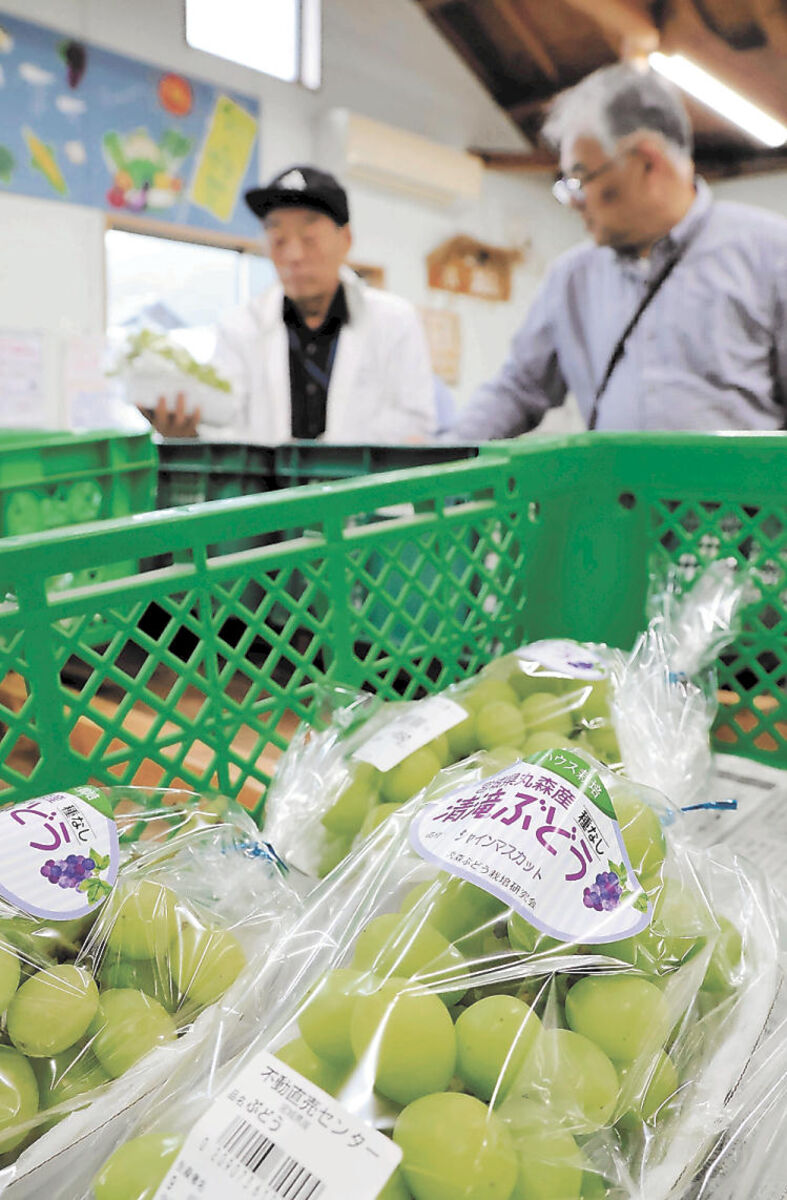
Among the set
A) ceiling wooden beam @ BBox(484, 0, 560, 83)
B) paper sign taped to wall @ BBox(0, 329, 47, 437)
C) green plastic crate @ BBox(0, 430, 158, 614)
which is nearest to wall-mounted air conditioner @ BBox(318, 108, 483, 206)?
ceiling wooden beam @ BBox(484, 0, 560, 83)

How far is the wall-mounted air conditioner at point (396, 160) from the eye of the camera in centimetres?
441

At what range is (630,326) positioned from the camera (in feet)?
6.61

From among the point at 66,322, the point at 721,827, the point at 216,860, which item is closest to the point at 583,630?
the point at 721,827

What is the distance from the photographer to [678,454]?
894 mm

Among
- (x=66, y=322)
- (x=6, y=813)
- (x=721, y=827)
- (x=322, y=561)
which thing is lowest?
(x=721, y=827)

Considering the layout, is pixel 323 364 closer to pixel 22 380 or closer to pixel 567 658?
pixel 22 380

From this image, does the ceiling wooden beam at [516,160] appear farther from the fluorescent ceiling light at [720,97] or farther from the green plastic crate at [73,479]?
the green plastic crate at [73,479]

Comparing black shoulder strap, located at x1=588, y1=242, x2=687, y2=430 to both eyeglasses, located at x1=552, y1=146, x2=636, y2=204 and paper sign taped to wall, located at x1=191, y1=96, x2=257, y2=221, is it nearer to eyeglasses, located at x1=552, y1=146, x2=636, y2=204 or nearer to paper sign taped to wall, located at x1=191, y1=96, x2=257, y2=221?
eyeglasses, located at x1=552, y1=146, x2=636, y2=204

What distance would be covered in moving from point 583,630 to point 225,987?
584mm

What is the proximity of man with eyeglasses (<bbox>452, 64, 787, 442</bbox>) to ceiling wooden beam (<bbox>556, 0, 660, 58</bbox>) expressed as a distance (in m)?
3.05

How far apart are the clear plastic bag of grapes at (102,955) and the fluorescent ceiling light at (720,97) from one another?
5306 mm

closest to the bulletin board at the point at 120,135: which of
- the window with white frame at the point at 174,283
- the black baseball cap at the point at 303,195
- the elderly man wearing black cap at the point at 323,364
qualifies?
the window with white frame at the point at 174,283

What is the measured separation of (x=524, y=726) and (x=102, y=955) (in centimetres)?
34

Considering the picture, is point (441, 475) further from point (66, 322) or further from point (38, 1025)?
point (66, 322)
